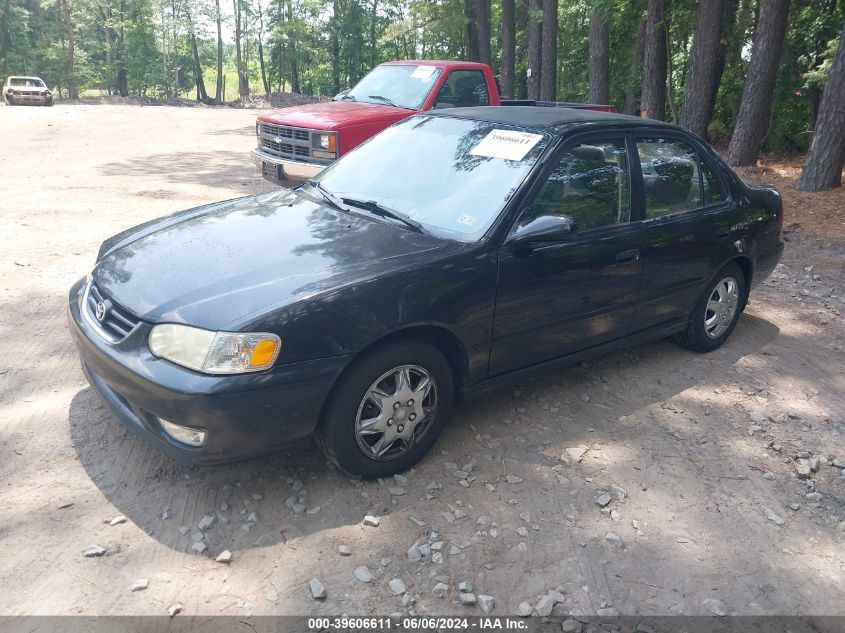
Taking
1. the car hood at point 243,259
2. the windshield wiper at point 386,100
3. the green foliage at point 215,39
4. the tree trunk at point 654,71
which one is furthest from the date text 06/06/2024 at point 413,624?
the green foliage at point 215,39

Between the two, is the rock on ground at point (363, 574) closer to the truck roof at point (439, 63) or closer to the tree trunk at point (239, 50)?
the truck roof at point (439, 63)

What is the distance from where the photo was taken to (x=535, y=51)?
2283cm

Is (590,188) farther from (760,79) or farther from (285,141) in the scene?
(760,79)

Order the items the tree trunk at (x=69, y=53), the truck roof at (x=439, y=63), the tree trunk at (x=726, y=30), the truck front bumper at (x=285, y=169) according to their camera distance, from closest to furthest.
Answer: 1. the truck front bumper at (x=285, y=169)
2. the truck roof at (x=439, y=63)
3. the tree trunk at (x=726, y=30)
4. the tree trunk at (x=69, y=53)

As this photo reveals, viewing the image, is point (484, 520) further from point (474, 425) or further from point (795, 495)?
point (795, 495)

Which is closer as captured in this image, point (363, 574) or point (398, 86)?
point (363, 574)

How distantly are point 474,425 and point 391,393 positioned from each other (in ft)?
2.93

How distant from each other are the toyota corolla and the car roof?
0.02m

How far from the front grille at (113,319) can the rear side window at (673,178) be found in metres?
3.14

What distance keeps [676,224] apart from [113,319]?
11.5 feet

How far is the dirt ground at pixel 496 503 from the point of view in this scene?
2.87m

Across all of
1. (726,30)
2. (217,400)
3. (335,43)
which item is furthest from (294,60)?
(217,400)

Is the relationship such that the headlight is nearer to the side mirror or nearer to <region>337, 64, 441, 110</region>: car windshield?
the side mirror

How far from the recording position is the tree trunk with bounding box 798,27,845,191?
962cm
